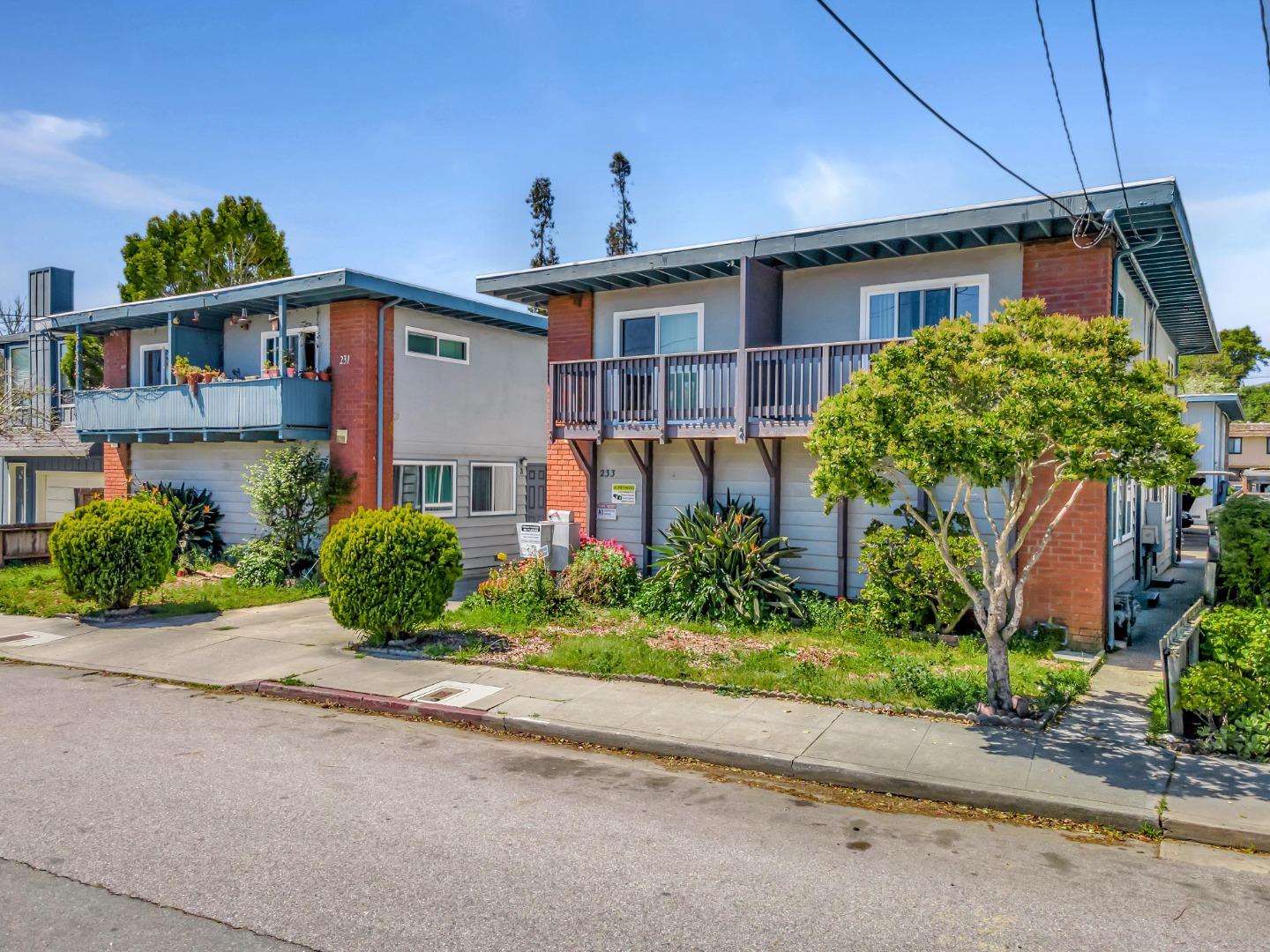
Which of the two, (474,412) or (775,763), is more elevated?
(474,412)

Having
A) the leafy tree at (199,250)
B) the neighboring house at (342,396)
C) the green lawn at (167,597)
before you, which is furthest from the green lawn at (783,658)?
the leafy tree at (199,250)

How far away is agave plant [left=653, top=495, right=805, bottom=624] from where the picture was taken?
12625mm

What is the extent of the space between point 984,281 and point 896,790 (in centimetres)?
797

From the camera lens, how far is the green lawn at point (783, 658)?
29.9 ft

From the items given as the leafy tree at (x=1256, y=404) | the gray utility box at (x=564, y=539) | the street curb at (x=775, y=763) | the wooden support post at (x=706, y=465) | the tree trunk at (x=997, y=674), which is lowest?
the street curb at (x=775, y=763)

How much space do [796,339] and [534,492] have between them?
9308 millimetres

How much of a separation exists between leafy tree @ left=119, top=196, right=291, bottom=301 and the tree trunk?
31392mm

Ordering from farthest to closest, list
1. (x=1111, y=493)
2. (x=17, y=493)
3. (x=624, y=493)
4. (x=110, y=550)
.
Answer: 1. (x=17, y=493)
2. (x=624, y=493)
3. (x=110, y=550)
4. (x=1111, y=493)

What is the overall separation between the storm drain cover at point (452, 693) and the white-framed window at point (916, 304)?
7269 millimetres

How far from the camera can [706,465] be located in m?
14.3

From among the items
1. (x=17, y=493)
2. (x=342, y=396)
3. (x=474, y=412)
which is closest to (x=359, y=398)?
(x=342, y=396)

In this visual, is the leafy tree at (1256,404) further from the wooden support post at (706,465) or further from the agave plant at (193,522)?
the agave plant at (193,522)

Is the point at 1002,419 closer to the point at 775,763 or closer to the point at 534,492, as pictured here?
the point at 775,763

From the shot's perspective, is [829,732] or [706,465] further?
[706,465]
